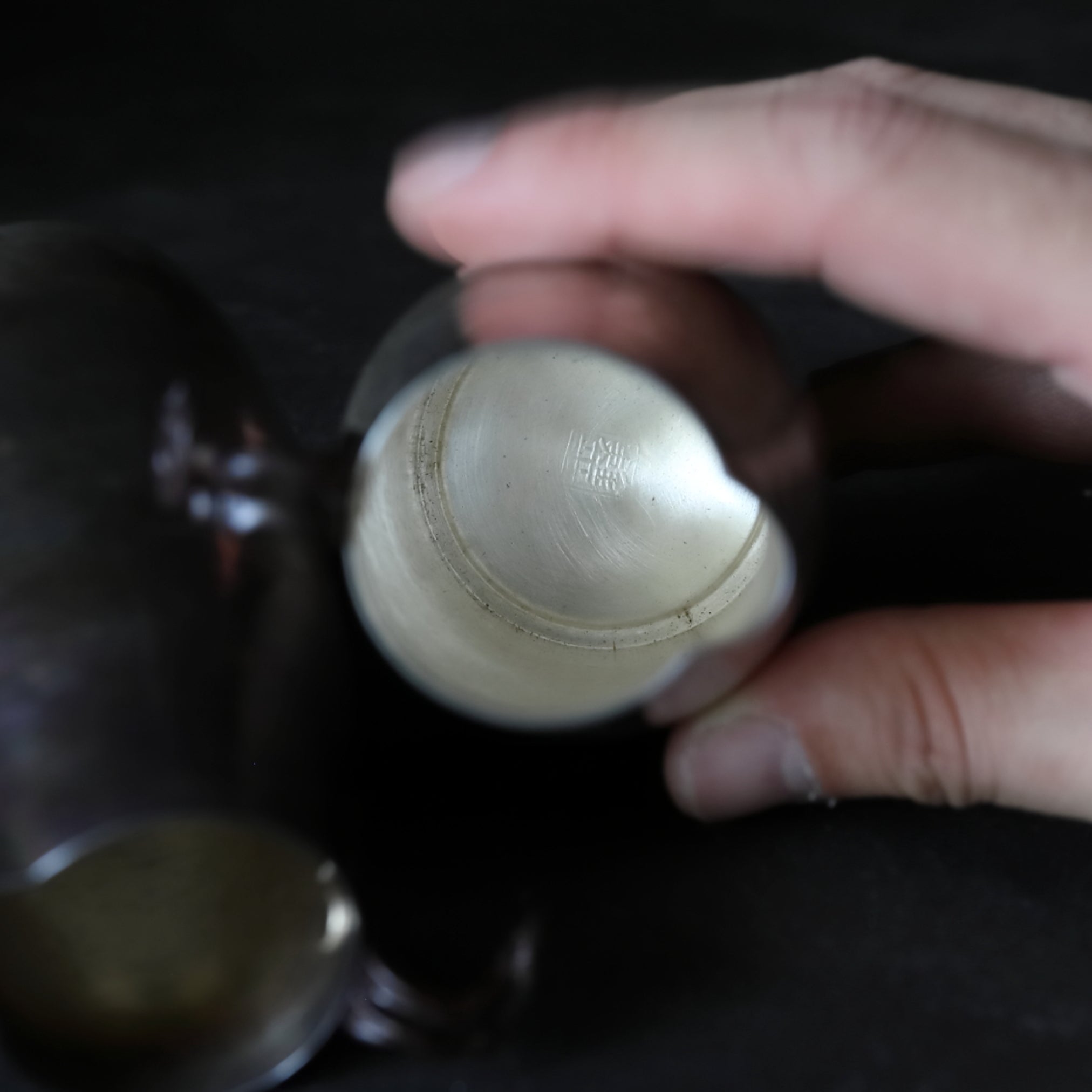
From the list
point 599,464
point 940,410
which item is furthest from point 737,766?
point 940,410

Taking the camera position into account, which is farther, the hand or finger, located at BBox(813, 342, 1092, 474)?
finger, located at BBox(813, 342, 1092, 474)

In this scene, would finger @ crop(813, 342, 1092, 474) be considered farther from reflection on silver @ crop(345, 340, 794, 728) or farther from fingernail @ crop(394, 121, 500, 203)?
fingernail @ crop(394, 121, 500, 203)

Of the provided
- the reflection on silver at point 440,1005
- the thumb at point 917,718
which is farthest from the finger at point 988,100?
the reflection on silver at point 440,1005

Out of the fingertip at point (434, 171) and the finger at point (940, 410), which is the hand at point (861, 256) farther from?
the finger at point (940, 410)

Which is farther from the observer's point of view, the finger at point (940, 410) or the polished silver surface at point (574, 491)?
the finger at point (940, 410)

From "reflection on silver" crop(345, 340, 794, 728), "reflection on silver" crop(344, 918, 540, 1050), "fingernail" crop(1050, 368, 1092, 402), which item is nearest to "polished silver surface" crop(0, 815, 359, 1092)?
"reflection on silver" crop(344, 918, 540, 1050)
